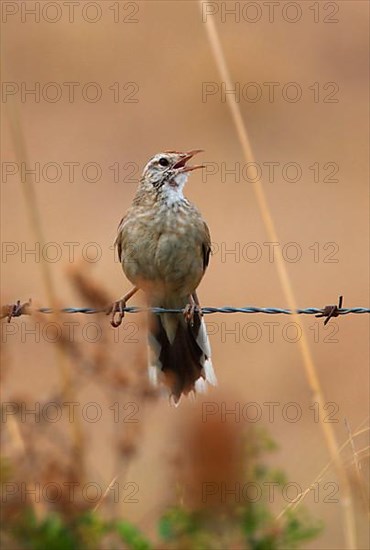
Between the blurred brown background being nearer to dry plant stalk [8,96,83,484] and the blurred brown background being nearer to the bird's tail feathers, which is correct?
dry plant stalk [8,96,83,484]

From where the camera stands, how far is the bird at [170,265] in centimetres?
710

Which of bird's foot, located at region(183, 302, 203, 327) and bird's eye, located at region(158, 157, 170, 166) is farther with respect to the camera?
bird's eye, located at region(158, 157, 170, 166)

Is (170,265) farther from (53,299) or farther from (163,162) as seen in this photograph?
(53,299)

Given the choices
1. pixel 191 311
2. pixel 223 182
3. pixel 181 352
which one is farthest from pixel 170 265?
pixel 223 182

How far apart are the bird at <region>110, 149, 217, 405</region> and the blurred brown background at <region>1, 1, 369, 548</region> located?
1.04ft

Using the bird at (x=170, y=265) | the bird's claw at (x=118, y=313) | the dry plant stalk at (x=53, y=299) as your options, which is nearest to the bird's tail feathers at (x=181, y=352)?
the bird at (x=170, y=265)

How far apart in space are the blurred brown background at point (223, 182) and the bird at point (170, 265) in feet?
1.04

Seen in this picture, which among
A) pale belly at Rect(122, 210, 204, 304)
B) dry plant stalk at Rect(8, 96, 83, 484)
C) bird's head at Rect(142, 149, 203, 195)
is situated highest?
bird's head at Rect(142, 149, 203, 195)

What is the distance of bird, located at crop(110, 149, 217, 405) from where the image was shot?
23.3 feet

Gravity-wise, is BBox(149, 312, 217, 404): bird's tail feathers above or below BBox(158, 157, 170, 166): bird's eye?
below

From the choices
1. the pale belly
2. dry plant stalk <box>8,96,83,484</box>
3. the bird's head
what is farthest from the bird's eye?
dry plant stalk <box>8,96,83,484</box>

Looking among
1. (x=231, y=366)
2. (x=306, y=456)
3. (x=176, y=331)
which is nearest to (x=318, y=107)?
(x=231, y=366)

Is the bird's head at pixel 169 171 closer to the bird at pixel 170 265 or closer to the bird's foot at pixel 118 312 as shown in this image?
the bird at pixel 170 265

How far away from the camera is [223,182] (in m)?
15.1
